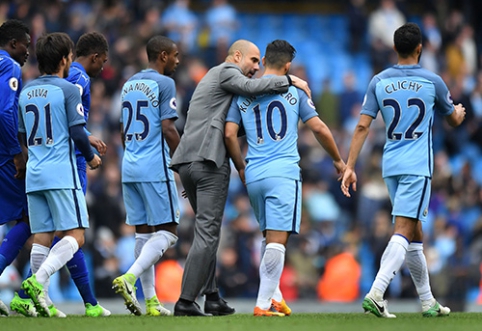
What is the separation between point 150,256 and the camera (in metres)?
9.98

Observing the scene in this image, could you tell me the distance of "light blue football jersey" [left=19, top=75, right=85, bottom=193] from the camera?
950 cm

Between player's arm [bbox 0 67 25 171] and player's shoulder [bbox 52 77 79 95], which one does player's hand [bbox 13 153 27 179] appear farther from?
player's shoulder [bbox 52 77 79 95]

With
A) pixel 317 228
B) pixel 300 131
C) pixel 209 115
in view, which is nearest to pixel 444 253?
pixel 317 228

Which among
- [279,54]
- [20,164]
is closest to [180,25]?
[20,164]

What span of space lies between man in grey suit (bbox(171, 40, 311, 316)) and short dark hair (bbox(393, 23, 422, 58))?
900mm

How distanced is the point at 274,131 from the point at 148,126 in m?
1.33

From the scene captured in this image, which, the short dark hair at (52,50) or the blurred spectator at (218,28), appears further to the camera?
the blurred spectator at (218,28)

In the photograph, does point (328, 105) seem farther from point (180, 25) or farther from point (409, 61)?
point (409, 61)

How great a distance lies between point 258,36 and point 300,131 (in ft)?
18.6

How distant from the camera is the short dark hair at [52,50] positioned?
957 centimetres

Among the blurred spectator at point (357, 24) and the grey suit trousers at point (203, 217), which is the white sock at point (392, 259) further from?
the blurred spectator at point (357, 24)

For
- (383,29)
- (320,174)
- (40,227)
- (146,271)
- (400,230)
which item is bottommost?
(320,174)

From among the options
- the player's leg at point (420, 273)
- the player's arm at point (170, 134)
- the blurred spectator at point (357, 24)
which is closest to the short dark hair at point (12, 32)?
the player's arm at point (170, 134)

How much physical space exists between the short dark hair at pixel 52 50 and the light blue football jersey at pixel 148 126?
0.90m
